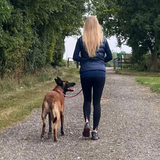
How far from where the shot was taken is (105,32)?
42.5 meters

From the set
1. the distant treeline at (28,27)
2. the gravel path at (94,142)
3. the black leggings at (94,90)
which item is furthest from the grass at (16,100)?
the black leggings at (94,90)

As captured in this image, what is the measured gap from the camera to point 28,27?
1513cm

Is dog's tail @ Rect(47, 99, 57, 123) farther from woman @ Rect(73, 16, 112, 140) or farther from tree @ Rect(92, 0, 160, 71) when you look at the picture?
tree @ Rect(92, 0, 160, 71)

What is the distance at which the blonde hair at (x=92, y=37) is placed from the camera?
5.78m

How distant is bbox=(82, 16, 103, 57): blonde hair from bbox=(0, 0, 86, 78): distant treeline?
532 cm

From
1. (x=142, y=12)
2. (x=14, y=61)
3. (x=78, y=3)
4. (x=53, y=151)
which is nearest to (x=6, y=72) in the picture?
(x=14, y=61)

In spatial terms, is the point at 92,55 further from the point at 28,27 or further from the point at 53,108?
the point at 28,27

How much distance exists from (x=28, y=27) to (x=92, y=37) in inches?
386

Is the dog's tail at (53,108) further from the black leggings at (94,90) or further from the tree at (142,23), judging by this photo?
the tree at (142,23)

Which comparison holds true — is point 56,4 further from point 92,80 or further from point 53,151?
point 53,151

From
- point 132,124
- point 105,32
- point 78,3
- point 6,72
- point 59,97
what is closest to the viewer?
point 59,97

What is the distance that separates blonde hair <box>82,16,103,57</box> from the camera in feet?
19.0

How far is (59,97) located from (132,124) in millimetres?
1950

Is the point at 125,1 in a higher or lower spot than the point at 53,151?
higher
